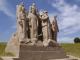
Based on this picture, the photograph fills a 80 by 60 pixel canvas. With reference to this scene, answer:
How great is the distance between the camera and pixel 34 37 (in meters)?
20.8

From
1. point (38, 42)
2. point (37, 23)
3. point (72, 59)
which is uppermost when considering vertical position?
point (37, 23)

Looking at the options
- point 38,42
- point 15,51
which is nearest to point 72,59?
point 38,42

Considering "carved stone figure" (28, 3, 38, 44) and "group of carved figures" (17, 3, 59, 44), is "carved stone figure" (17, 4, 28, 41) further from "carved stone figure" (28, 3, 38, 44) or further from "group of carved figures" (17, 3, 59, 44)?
"carved stone figure" (28, 3, 38, 44)

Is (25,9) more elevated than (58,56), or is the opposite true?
(25,9)

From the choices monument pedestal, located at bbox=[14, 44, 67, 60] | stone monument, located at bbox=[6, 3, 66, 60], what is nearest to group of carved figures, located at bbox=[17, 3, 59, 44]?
stone monument, located at bbox=[6, 3, 66, 60]

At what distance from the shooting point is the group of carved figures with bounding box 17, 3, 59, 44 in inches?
805

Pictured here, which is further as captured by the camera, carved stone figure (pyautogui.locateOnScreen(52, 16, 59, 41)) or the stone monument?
carved stone figure (pyautogui.locateOnScreen(52, 16, 59, 41))

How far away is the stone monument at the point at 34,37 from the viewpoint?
19.8 metres

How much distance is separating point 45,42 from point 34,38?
0.89m

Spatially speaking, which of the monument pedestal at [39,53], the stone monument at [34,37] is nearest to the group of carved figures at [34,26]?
the stone monument at [34,37]

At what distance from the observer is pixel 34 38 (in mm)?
20688

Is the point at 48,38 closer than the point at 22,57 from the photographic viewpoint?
No

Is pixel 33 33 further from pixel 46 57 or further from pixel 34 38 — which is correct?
pixel 46 57

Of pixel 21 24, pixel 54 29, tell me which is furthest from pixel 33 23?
pixel 54 29
